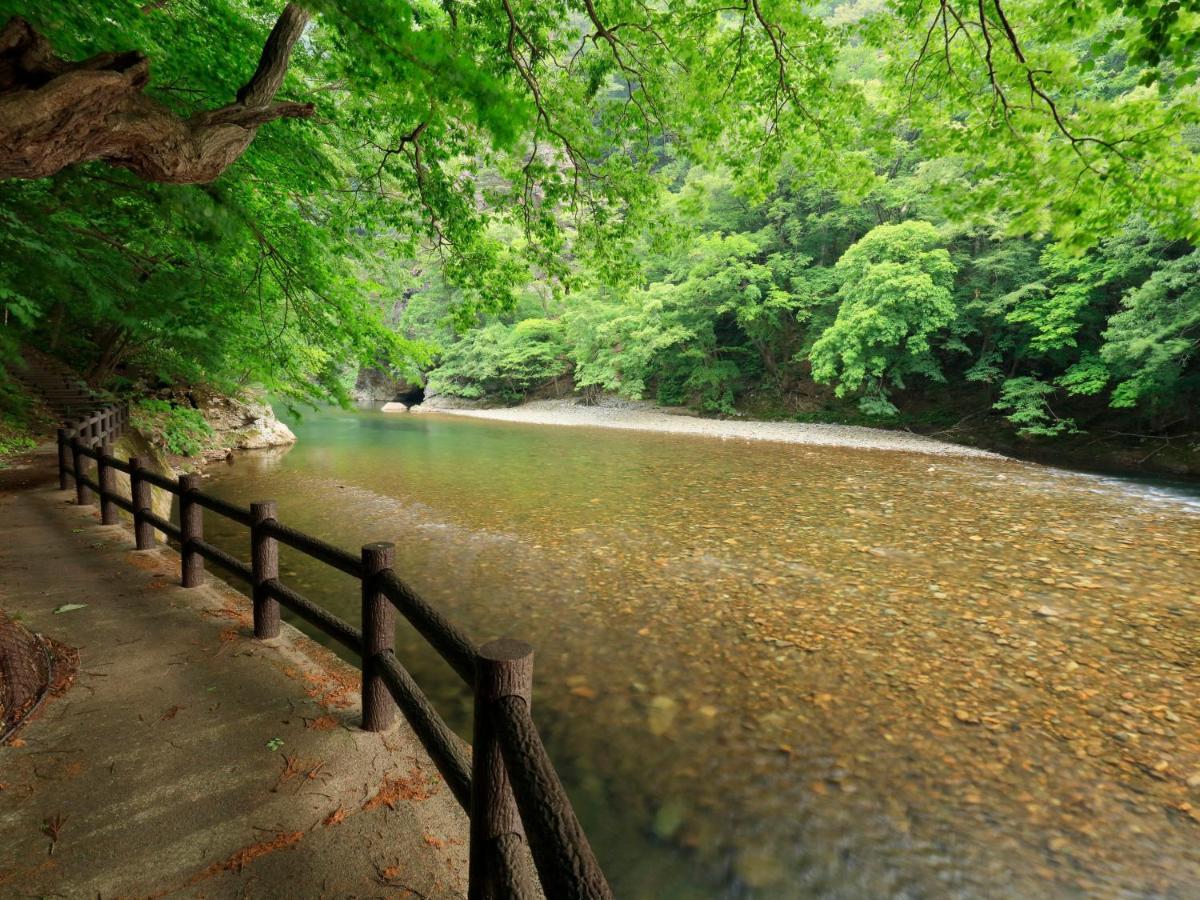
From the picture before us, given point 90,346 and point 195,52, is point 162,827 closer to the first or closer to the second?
point 195,52

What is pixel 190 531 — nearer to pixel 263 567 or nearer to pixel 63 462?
pixel 263 567

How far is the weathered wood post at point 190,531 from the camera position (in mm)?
4562

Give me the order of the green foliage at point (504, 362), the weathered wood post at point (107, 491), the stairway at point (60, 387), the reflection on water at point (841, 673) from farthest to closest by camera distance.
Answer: the green foliage at point (504, 362) → the stairway at point (60, 387) → the weathered wood post at point (107, 491) → the reflection on water at point (841, 673)

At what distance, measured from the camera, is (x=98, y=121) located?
9.48 ft

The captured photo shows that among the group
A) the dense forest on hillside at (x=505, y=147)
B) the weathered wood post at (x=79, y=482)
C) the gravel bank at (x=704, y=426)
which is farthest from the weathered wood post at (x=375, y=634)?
the gravel bank at (x=704, y=426)

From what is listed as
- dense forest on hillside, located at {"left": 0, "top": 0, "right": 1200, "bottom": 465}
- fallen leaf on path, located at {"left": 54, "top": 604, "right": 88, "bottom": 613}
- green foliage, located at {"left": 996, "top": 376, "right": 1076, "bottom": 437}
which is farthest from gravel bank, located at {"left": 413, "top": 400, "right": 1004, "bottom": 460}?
fallen leaf on path, located at {"left": 54, "top": 604, "right": 88, "bottom": 613}

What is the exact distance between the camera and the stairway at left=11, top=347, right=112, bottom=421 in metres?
12.4

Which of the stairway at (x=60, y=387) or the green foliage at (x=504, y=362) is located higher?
the green foliage at (x=504, y=362)

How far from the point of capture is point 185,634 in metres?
3.92

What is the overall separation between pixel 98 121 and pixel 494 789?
391cm

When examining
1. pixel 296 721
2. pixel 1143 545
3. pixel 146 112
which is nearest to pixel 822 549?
pixel 1143 545

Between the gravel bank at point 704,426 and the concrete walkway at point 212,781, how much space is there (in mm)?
20057

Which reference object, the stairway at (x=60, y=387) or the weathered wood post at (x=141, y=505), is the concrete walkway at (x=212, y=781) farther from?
the stairway at (x=60, y=387)

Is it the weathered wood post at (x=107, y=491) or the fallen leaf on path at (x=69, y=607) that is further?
the weathered wood post at (x=107, y=491)
